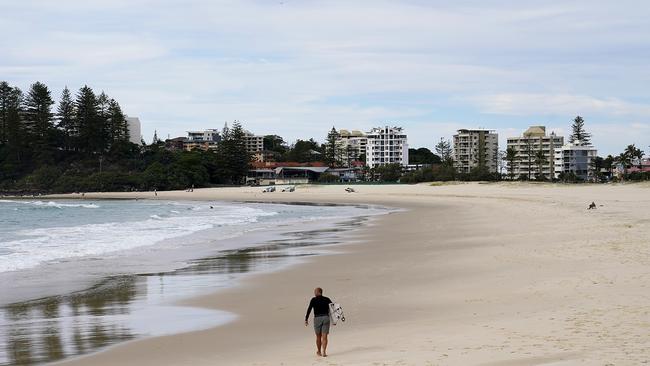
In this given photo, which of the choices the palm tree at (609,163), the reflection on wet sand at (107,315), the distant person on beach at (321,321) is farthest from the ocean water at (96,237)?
the palm tree at (609,163)

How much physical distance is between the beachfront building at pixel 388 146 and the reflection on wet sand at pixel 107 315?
16099 centimetres

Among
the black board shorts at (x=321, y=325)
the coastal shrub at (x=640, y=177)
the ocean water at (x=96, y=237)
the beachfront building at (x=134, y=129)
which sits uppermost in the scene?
the beachfront building at (x=134, y=129)

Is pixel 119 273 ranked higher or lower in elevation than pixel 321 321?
lower

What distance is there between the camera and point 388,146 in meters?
181

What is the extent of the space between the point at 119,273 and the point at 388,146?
16384 centimetres

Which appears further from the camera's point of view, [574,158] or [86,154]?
[574,158]

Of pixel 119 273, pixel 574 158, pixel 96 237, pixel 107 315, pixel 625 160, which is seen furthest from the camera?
pixel 574 158

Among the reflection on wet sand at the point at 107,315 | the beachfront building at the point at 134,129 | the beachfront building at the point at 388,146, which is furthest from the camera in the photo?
the beachfront building at the point at 388,146

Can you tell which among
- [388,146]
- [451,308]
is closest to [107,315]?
[451,308]

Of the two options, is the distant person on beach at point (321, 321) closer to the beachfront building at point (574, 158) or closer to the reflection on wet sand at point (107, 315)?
the reflection on wet sand at point (107, 315)

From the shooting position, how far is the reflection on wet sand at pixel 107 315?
10531 millimetres

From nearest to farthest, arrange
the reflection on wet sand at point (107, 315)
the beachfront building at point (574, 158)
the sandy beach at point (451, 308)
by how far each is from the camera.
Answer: the sandy beach at point (451, 308)
the reflection on wet sand at point (107, 315)
the beachfront building at point (574, 158)

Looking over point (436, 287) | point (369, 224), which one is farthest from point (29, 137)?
point (436, 287)

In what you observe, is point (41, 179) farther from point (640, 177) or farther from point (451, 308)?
point (451, 308)
